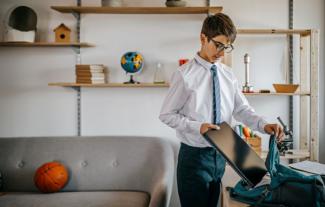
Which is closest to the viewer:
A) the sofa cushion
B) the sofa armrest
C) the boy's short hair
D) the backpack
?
the backpack

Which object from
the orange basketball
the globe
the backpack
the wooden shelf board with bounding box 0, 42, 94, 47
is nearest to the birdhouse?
the wooden shelf board with bounding box 0, 42, 94, 47

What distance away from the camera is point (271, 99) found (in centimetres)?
289

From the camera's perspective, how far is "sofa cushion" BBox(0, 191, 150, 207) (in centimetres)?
221

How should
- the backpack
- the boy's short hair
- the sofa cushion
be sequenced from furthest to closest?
1. the sofa cushion
2. the boy's short hair
3. the backpack

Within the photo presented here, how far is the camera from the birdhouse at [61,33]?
2.79 m

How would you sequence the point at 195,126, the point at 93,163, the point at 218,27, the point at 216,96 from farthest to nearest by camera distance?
the point at 93,163 → the point at 216,96 → the point at 218,27 → the point at 195,126

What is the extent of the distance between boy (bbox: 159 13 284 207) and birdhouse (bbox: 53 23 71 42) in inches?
57.9

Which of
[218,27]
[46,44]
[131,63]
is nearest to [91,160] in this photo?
[131,63]

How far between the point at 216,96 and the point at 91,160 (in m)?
1.36

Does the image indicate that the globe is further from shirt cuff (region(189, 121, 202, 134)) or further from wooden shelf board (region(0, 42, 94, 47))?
shirt cuff (region(189, 121, 202, 134))

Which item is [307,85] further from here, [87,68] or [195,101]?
[87,68]

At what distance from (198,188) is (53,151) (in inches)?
58.3

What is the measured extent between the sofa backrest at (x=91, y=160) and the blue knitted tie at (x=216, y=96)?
3.15 ft

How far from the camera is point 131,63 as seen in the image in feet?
8.98
